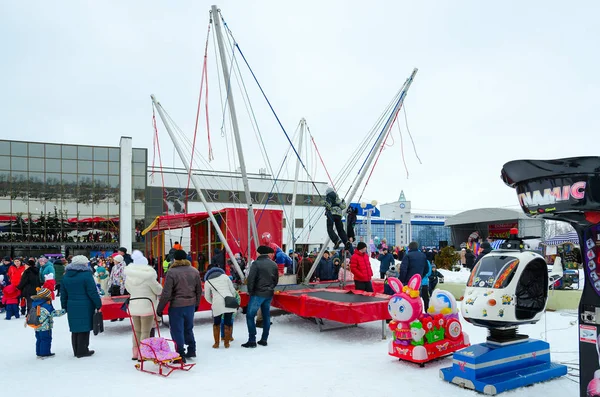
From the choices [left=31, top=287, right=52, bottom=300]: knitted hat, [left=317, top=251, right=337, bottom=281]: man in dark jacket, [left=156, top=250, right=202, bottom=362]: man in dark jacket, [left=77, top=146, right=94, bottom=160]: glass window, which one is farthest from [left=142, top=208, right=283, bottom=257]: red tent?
[left=77, top=146, right=94, bottom=160]: glass window

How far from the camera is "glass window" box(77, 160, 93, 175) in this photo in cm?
2962

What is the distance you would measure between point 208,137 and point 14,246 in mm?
24017

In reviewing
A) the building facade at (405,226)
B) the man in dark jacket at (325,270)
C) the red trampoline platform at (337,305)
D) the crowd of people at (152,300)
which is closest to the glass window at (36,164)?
the man in dark jacket at (325,270)

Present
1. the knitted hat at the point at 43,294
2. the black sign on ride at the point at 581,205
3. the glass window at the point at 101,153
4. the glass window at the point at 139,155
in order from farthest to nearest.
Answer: the glass window at the point at 139,155
the glass window at the point at 101,153
the knitted hat at the point at 43,294
the black sign on ride at the point at 581,205

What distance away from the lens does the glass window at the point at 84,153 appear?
29.6m

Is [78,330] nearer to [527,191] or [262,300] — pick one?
[262,300]

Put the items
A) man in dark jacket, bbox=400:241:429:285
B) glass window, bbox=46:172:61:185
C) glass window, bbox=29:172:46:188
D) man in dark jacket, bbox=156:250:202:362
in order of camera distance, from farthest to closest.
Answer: glass window, bbox=46:172:61:185
glass window, bbox=29:172:46:188
man in dark jacket, bbox=400:241:429:285
man in dark jacket, bbox=156:250:202:362

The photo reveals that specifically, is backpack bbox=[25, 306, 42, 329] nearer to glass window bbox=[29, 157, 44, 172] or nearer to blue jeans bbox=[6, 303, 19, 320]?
blue jeans bbox=[6, 303, 19, 320]

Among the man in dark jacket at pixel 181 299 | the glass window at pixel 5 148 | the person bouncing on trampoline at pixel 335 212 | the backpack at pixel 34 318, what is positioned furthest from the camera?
the glass window at pixel 5 148

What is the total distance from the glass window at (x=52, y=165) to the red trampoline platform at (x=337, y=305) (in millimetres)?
24647

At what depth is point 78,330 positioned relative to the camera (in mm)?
6965

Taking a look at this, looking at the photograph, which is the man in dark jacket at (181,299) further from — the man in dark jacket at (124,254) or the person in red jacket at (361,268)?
the man in dark jacket at (124,254)

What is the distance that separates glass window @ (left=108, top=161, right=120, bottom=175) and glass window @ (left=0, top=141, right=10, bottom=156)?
5713 millimetres

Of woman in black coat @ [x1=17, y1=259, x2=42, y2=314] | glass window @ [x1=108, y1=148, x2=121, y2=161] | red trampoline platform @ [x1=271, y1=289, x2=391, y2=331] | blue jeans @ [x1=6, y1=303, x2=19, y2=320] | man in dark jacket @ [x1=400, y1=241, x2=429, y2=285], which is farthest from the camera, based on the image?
glass window @ [x1=108, y1=148, x2=121, y2=161]
